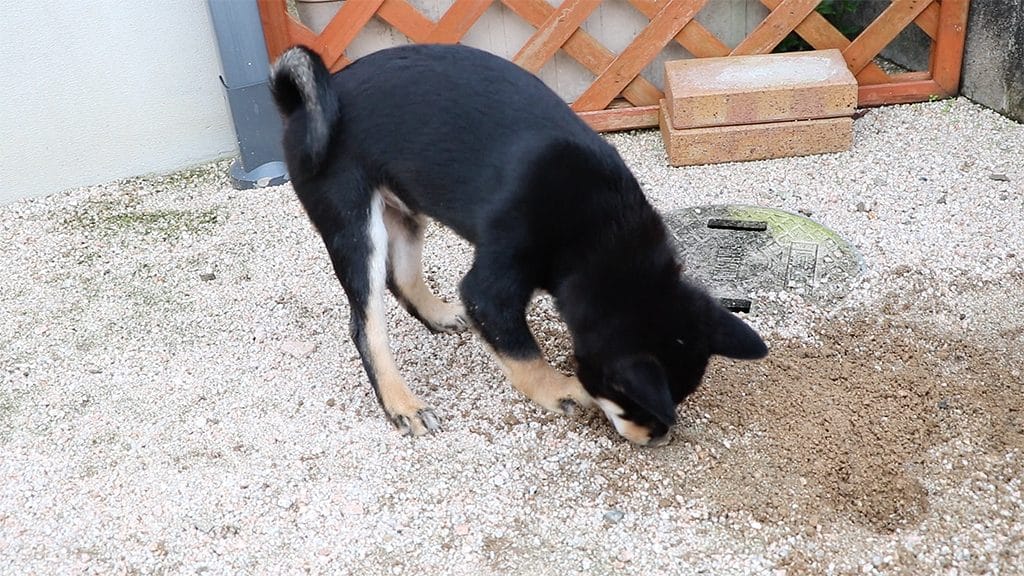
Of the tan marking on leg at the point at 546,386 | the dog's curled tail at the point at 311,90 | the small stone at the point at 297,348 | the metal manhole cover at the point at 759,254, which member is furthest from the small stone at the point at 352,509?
the metal manhole cover at the point at 759,254

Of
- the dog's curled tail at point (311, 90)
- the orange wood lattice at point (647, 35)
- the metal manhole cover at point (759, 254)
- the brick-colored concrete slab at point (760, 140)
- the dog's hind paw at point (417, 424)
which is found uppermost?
the dog's curled tail at point (311, 90)

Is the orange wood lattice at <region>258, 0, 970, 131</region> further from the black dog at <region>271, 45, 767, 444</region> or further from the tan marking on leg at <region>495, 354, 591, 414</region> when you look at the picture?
the tan marking on leg at <region>495, 354, 591, 414</region>

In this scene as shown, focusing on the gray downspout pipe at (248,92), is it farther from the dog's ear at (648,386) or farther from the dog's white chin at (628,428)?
the dog's ear at (648,386)

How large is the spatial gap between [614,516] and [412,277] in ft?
4.01

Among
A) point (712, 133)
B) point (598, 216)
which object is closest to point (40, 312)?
point (598, 216)

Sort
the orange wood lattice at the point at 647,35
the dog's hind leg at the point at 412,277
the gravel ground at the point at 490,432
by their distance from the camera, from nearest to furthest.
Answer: the gravel ground at the point at 490,432 < the dog's hind leg at the point at 412,277 < the orange wood lattice at the point at 647,35

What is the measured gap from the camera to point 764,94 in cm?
424

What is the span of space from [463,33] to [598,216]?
2.50m

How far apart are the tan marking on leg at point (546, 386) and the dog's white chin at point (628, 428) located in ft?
0.41

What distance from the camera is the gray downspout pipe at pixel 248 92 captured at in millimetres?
4383

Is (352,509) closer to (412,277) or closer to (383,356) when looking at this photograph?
(383,356)

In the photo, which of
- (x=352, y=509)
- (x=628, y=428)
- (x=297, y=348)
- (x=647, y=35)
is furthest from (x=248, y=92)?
(x=628, y=428)

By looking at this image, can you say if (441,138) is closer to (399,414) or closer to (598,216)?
(598,216)

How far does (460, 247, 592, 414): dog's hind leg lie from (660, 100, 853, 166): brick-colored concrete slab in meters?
1.96
